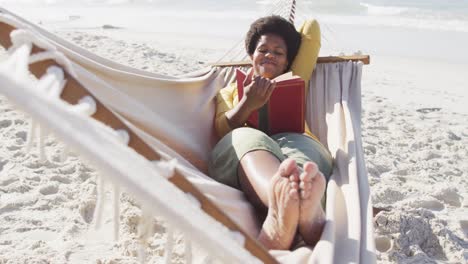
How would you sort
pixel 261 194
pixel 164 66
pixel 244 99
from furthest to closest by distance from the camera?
pixel 164 66
pixel 244 99
pixel 261 194

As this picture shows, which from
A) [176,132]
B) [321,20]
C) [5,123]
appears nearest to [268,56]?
[176,132]

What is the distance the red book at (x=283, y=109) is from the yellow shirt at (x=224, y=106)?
0.23 ft

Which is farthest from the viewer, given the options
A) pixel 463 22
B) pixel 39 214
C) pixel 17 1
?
pixel 17 1

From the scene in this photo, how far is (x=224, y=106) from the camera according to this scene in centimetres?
203

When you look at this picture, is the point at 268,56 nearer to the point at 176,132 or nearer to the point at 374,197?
the point at 176,132

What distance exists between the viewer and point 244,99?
5.74 feet

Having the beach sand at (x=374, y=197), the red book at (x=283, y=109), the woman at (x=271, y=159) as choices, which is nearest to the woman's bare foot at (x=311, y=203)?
the woman at (x=271, y=159)

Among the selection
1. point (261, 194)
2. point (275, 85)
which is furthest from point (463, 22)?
A: point (261, 194)

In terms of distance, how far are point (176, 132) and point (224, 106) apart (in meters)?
0.28

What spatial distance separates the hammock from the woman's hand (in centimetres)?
27

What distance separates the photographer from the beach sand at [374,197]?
1759 mm

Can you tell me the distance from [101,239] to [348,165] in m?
0.85

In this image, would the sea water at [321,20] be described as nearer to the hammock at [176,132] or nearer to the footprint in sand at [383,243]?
the hammock at [176,132]

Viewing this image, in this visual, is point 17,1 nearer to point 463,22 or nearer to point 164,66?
point 164,66
